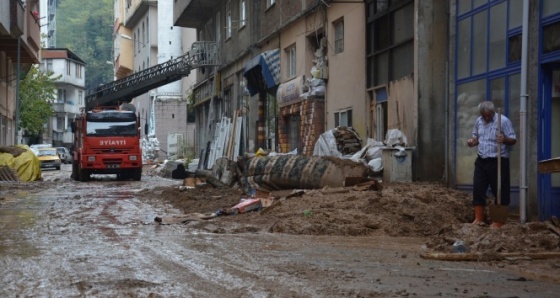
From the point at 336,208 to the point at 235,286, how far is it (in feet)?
18.6

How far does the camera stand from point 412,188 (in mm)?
12969

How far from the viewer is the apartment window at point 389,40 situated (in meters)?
16.4

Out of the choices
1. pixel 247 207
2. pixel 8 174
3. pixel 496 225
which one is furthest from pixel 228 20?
pixel 496 225

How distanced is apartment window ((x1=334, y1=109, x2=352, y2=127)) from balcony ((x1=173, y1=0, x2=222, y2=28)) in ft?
55.3

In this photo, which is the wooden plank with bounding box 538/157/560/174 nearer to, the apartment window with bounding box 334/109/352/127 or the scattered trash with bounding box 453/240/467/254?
the scattered trash with bounding box 453/240/467/254

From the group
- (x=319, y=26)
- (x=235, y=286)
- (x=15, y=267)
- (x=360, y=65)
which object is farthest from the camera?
(x=319, y=26)

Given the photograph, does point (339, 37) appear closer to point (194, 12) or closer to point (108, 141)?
point (108, 141)

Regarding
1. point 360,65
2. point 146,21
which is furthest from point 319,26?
point 146,21

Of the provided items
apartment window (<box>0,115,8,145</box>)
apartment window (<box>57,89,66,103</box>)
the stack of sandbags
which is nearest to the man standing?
the stack of sandbags

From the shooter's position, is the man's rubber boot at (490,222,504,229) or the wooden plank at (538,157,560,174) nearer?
the wooden plank at (538,157,560,174)

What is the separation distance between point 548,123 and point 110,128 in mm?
22886

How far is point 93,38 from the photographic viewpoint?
135500 millimetres

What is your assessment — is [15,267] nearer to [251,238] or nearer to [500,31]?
[251,238]

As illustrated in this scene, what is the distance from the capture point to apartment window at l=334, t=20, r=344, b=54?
826 inches
